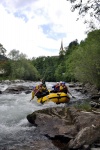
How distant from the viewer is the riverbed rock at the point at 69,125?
8188 millimetres

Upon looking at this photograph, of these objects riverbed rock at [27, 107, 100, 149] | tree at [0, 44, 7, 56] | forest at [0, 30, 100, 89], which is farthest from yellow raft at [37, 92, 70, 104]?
tree at [0, 44, 7, 56]

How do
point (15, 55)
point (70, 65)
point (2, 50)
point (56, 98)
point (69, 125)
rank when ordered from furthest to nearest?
point (2, 50) < point (15, 55) < point (70, 65) < point (56, 98) < point (69, 125)

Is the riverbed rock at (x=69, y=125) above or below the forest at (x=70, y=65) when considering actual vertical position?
below

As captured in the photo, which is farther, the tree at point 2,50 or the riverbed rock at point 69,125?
the tree at point 2,50

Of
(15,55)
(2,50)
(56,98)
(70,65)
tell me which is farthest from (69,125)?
(2,50)

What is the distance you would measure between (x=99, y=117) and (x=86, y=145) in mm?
1692

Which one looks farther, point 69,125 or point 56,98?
point 56,98

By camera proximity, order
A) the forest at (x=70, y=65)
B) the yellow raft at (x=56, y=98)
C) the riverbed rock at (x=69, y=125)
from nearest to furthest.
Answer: the riverbed rock at (x=69, y=125) < the yellow raft at (x=56, y=98) < the forest at (x=70, y=65)

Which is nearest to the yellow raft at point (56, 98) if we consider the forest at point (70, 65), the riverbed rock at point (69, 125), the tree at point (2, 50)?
the riverbed rock at point (69, 125)

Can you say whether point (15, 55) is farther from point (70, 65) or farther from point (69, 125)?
point (69, 125)

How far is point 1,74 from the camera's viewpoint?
79.2 meters

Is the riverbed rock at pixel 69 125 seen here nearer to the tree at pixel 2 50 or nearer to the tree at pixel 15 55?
the tree at pixel 15 55

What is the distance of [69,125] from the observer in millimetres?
9766

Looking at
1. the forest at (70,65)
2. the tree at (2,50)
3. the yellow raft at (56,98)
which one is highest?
the tree at (2,50)
